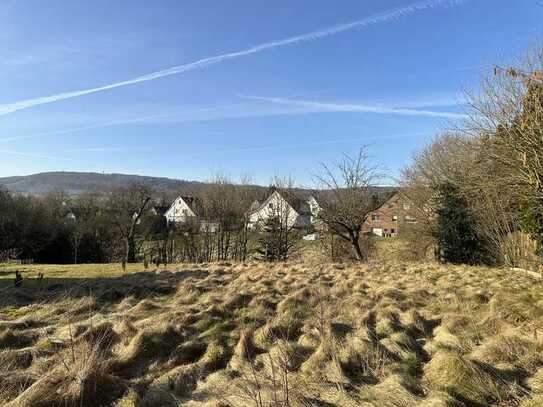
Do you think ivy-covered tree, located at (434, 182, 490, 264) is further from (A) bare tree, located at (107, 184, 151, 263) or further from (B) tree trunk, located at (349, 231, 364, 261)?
(A) bare tree, located at (107, 184, 151, 263)

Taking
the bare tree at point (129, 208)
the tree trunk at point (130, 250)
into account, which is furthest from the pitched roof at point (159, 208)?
the tree trunk at point (130, 250)

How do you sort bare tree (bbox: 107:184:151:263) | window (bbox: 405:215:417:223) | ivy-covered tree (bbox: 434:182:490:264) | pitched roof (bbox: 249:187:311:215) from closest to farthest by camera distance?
ivy-covered tree (bbox: 434:182:490:264), window (bbox: 405:215:417:223), pitched roof (bbox: 249:187:311:215), bare tree (bbox: 107:184:151:263)

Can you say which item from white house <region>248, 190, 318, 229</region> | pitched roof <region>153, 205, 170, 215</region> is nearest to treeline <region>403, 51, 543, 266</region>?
white house <region>248, 190, 318, 229</region>

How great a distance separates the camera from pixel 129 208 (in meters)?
28.9

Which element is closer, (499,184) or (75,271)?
(499,184)

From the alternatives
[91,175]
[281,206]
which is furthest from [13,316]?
[91,175]

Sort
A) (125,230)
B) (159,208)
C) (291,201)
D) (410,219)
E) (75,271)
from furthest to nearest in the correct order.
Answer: (159,208)
(125,230)
(291,201)
(410,219)
(75,271)

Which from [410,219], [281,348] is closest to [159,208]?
[410,219]

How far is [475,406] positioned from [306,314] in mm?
3441

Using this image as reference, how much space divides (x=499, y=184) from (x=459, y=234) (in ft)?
19.2

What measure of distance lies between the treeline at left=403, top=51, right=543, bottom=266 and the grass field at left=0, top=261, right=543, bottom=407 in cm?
259

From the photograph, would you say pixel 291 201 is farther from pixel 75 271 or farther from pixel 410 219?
pixel 75 271

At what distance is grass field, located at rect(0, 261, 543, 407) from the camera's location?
11.4 ft

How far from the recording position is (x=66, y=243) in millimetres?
29281
